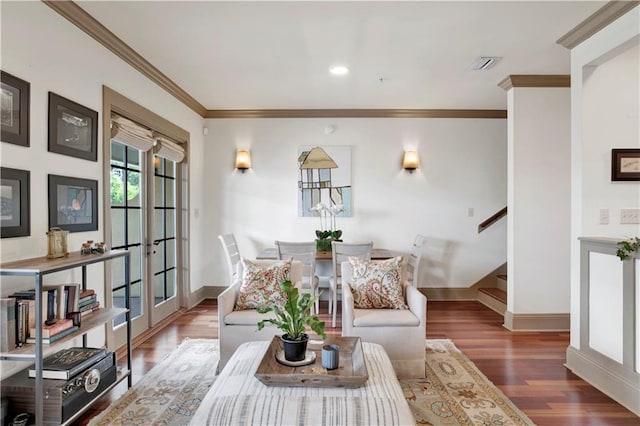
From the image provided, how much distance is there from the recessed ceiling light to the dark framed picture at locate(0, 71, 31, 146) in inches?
96.3

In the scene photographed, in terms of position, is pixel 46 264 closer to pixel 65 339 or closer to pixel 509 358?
pixel 65 339

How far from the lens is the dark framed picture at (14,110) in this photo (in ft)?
6.74

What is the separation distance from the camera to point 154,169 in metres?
4.09

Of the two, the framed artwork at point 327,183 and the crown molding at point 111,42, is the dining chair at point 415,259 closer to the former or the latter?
the framed artwork at point 327,183

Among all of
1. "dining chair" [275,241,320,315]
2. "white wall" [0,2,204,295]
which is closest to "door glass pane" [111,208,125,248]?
"white wall" [0,2,204,295]

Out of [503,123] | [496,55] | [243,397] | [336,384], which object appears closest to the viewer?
[243,397]

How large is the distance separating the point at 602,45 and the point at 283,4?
2.33 m

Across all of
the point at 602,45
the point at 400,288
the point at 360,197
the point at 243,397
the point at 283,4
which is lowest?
the point at 243,397

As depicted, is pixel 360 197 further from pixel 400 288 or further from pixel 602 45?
pixel 602 45

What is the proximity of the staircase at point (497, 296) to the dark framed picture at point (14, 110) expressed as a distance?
4753 mm

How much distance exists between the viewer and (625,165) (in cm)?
292

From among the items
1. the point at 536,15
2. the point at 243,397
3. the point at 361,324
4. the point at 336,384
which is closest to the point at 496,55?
the point at 536,15

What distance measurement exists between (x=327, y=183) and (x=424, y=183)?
136 cm

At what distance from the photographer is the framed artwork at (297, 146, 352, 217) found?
5277 millimetres
